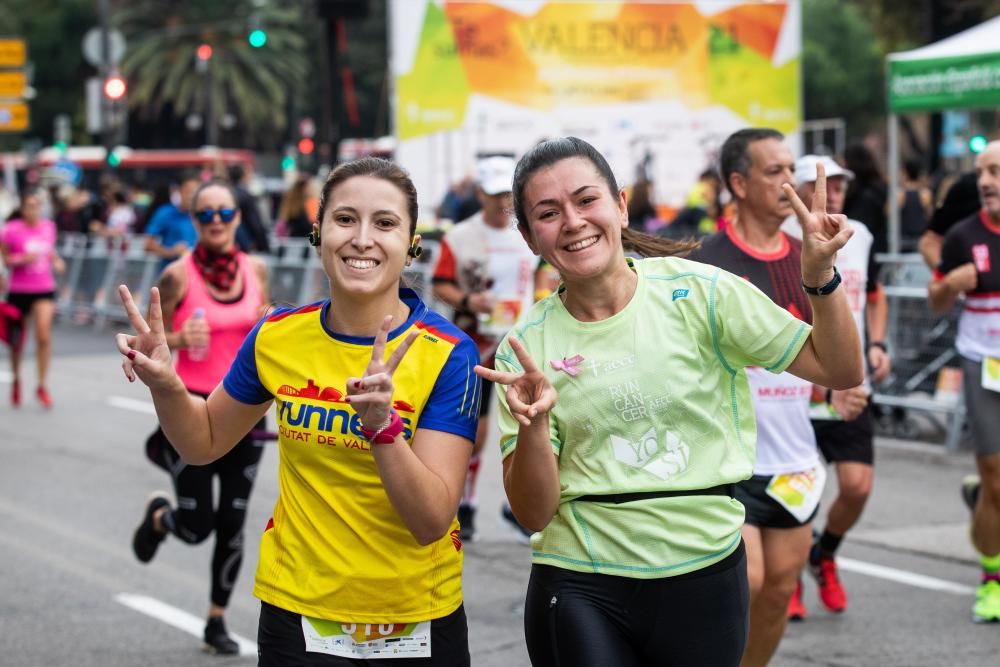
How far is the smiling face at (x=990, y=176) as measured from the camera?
6723mm

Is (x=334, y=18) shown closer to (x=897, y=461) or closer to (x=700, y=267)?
(x=897, y=461)

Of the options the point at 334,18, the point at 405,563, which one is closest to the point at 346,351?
the point at 405,563

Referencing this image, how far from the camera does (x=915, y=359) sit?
12352 millimetres

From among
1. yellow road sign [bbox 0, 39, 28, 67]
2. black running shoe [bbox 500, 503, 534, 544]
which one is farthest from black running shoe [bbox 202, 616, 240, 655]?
yellow road sign [bbox 0, 39, 28, 67]

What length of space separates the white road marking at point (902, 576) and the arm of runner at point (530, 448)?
15.4ft

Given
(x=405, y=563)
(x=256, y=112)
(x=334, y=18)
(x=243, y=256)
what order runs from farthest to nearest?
(x=256, y=112)
(x=334, y=18)
(x=243, y=256)
(x=405, y=563)

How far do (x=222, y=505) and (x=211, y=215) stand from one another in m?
1.25

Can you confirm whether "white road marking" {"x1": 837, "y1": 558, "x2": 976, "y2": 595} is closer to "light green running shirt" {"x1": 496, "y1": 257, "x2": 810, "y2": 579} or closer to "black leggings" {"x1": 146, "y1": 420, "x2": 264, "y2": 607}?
"black leggings" {"x1": 146, "y1": 420, "x2": 264, "y2": 607}

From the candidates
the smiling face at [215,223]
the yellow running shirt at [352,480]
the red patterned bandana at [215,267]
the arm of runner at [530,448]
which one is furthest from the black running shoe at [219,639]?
the arm of runner at [530,448]

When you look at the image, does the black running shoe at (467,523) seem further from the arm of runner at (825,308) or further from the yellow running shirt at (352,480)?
the arm of runner at (825,308)

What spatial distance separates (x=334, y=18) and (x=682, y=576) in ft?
46.0

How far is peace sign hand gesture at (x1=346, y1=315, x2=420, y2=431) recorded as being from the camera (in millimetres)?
3129

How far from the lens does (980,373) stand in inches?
280

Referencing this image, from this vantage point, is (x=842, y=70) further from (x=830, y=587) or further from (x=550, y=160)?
(x=550, y=160)
